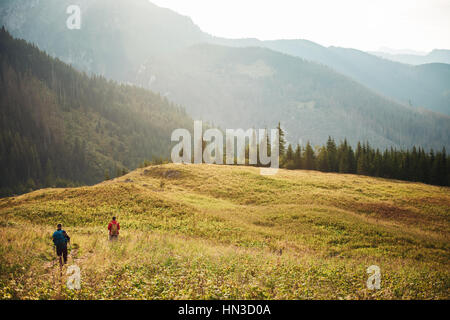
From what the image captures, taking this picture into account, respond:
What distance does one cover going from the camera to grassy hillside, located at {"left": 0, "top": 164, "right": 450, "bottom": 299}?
449 inches

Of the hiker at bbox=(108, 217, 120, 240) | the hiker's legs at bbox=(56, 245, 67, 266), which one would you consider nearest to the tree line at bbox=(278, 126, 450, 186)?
the hiker at bbox=(108, 217, 120, 240)

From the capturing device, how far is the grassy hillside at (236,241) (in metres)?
11.4

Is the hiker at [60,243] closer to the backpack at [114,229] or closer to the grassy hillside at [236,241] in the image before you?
the grassy hillside at [236,241]

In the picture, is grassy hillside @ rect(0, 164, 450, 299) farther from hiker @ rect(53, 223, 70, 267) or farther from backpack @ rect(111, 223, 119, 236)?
backpack @ rect(111, 223, 119, 236)

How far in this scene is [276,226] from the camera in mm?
28984

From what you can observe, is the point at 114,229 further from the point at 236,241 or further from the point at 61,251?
the point at 236,241

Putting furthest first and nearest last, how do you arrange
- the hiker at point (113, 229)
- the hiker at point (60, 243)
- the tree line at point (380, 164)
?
the tree line at point (380, 164), the hiker at point (113, 229), the hiker at point (60, 243)

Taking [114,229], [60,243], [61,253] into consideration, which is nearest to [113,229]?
[114,229]

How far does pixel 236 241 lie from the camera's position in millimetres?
23219

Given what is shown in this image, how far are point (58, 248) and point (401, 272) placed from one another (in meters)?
20.7

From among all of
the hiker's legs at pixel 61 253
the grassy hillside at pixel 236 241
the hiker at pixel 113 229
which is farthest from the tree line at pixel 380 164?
the hiker's legs at pixel 61 253
